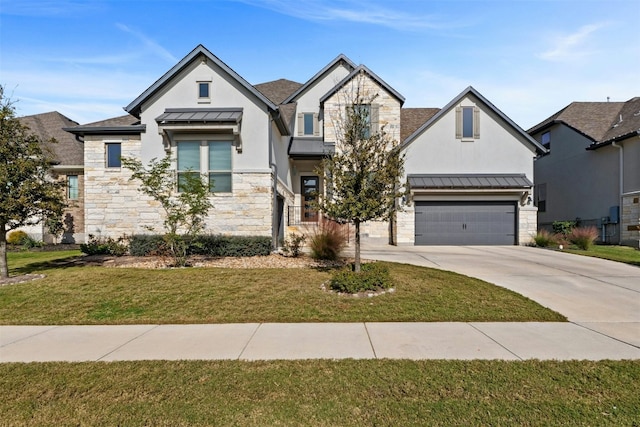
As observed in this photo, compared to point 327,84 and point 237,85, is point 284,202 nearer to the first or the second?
point 237,85

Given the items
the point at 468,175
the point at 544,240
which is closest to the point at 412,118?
the point at 468,175

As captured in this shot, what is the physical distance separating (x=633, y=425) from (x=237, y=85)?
601 inches

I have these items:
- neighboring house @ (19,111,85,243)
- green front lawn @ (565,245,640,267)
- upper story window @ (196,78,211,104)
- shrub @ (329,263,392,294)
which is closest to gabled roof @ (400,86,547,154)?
green front lawn @ (565,245,640,267)

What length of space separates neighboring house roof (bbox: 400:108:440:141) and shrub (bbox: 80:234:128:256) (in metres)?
16.4

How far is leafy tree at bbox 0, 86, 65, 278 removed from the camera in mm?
9039

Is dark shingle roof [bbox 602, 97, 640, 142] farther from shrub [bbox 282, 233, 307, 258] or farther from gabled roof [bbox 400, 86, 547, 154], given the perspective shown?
shrub [bbox 282, 233, 307, 258]

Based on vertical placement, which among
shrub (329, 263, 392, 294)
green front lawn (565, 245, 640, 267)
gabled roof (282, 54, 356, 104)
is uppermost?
gabled roof (282, 54, 356, 104)

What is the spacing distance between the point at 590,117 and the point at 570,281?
65.4 ft

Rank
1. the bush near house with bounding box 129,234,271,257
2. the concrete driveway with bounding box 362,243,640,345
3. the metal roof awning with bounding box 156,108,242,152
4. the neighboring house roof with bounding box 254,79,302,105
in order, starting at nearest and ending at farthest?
1. the concrete driveway with bounding box 362,243,640,345
2. the bush near house with bounding box 129,234,271,257
3. the metal roof awning with bounding box 156,108,242,152
4. the neighboring house roof with bounding box 254,79,302,105

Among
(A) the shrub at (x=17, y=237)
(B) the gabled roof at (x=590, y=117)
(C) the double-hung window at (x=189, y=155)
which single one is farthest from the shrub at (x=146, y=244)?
(B) the gabled roof at (x=590, y=117)

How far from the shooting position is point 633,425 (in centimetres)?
311

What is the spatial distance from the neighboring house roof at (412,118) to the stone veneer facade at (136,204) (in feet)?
36.2

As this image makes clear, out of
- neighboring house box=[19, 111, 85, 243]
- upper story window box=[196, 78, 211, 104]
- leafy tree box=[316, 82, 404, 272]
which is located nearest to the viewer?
leafy tree box=[316, 82, 404, 272]

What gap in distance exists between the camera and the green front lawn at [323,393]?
319 cm
